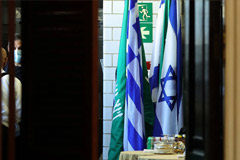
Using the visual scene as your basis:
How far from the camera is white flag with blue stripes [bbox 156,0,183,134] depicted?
486 centimetres

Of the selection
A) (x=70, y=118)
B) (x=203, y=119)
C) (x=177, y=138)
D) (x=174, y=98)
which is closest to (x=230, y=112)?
(x=203, y=119)

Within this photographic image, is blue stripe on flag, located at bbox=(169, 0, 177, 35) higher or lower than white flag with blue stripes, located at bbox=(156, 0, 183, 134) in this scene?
higher

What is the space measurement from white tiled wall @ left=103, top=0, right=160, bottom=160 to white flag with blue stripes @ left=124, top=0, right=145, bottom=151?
17.4 inches

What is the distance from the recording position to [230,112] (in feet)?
6.27

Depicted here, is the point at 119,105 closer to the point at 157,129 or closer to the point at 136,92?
the point at 136,92

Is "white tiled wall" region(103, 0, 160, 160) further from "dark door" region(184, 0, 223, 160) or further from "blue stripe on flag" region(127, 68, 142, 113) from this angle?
"dark door" region(184, 0, 223, 160)

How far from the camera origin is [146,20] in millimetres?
5465

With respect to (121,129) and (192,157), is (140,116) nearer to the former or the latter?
(121,129)

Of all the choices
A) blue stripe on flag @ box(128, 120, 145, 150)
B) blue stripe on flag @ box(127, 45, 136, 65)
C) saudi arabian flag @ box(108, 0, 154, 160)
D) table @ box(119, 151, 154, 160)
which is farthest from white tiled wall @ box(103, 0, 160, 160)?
table @ box(119, 151, 154, 160)

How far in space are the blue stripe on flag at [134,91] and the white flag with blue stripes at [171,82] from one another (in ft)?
0.58

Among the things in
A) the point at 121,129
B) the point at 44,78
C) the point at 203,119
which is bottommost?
the point at 121,129

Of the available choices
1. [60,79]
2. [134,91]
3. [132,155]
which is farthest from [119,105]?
[60,79]

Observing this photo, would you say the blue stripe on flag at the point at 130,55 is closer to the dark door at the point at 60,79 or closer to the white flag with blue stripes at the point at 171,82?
the white flag with blue stripes at the point at 171,82

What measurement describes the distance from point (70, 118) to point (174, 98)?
141 inches
